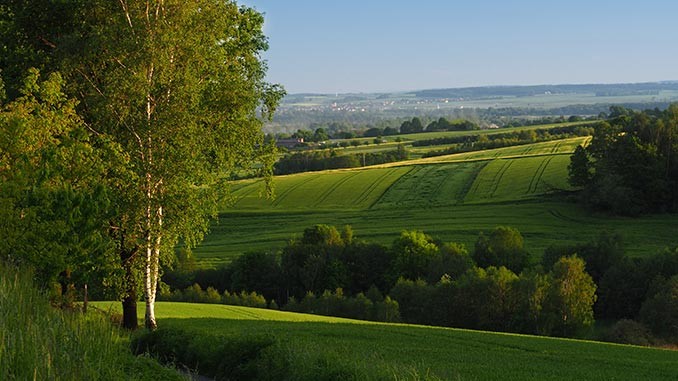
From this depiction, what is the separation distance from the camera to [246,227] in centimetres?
10044

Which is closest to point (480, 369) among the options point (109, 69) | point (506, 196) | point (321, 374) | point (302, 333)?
point (321, 374)

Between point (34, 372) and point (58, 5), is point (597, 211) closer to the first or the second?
point (58, 5)

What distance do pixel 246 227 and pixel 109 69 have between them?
249 feet

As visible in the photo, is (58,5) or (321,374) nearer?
(321,374)

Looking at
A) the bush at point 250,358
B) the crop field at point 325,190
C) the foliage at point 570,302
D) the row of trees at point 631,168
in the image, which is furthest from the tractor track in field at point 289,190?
the bush at point 250,358

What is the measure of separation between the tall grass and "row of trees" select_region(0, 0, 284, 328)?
7695 mm

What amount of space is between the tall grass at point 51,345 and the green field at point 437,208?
2728 inches

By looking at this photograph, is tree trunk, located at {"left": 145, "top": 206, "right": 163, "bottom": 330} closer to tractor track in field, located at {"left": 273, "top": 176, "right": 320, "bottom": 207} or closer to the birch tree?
the birch tree

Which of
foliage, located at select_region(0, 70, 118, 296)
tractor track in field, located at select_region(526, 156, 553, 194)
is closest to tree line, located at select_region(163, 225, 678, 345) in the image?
tractor track in field, located at select_region(526, 156, 553, 194)

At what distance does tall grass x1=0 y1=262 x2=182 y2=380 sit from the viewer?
9.20 m

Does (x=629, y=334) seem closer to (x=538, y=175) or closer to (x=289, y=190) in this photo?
(x=538, y=175)

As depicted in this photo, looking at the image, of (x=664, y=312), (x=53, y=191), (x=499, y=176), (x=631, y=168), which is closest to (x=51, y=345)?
(x=53, y=191)

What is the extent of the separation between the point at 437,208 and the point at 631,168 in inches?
1131

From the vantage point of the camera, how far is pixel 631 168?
103250 millimetres
